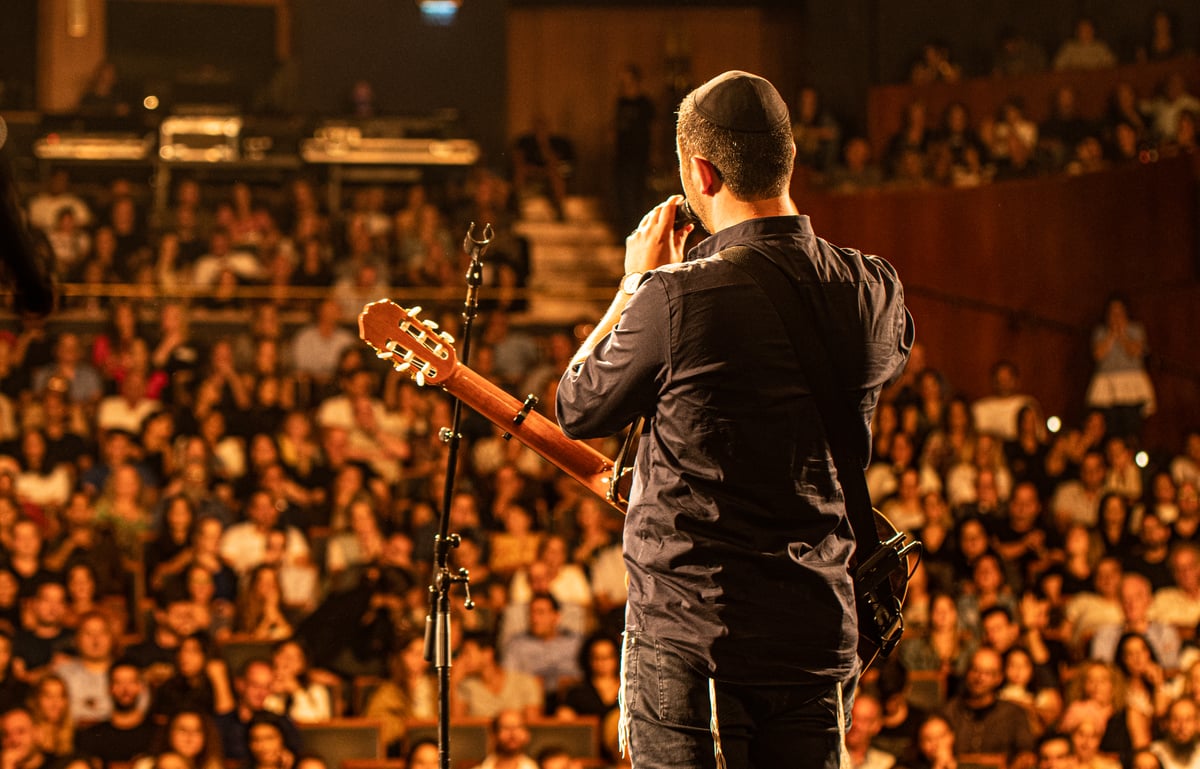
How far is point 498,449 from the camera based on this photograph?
25.0 feet

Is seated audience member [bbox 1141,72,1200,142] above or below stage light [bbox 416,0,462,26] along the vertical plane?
below

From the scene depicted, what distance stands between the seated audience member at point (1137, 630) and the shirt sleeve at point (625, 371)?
4620mm

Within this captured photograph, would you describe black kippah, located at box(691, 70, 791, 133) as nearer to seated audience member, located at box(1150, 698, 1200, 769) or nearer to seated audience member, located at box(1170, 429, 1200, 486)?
seated audience member, located at box(1150, 698, 1200, 769)

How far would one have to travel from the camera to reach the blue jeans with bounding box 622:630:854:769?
1893 mm

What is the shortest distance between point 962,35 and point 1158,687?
23.7 feet

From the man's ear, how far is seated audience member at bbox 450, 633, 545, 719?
13.4ft

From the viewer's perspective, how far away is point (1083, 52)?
10.8 m

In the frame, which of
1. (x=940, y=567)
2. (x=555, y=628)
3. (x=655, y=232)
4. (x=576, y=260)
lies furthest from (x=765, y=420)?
(x=576, y=260)

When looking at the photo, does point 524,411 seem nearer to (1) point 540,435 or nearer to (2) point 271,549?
(1) point 540,435

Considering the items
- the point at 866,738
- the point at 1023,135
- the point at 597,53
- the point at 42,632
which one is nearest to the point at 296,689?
the point at 42,632

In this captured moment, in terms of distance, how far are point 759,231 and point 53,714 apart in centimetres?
435

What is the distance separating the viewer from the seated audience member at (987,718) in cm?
558

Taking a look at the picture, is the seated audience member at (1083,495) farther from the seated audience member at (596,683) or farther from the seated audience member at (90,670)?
the seated audience member at (90,670)

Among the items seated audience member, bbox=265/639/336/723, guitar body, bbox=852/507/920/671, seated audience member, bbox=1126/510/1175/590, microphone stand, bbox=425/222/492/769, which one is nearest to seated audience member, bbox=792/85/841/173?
seated audience member, bbox=1126/510/1175/590
